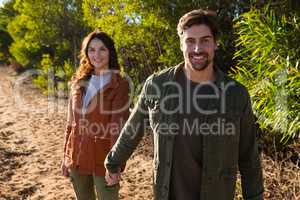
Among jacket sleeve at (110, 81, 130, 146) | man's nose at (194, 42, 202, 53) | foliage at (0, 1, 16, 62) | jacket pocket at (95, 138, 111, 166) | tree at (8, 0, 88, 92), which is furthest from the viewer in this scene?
foliage at (0, 1, 16, 62)

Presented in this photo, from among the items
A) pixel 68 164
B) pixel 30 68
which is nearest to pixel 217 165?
pixel 68 164

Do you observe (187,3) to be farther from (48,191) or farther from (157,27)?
(48,191)

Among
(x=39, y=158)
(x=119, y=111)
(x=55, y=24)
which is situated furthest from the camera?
(x=55, y=24)

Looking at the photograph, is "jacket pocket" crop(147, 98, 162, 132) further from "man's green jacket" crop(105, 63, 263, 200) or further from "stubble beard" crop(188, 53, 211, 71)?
"stubble beard" crop(188, 53, 211, 71)

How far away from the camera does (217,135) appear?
2096mm

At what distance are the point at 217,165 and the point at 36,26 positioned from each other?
44.5 feet

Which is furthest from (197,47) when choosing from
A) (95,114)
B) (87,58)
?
(87,58)

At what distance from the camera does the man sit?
2090 millimetres

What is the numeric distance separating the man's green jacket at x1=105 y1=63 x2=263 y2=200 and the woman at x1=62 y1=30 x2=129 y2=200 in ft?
2.72

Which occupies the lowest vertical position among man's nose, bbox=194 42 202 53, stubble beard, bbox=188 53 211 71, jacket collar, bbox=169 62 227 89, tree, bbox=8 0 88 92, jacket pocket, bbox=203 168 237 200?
jacket pocket, bbox=203 168 237 200

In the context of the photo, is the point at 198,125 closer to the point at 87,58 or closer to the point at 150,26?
the point at 87,58

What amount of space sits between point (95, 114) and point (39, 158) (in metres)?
5.23

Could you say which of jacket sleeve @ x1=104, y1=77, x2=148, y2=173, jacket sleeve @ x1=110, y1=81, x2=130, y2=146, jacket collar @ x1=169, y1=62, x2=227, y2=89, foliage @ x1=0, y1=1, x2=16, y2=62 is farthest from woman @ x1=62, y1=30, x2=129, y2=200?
foliage @ x1=0, y1=1, x2=16, y2=62

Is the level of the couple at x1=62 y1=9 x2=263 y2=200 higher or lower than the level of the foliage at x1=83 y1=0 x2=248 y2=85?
lower
